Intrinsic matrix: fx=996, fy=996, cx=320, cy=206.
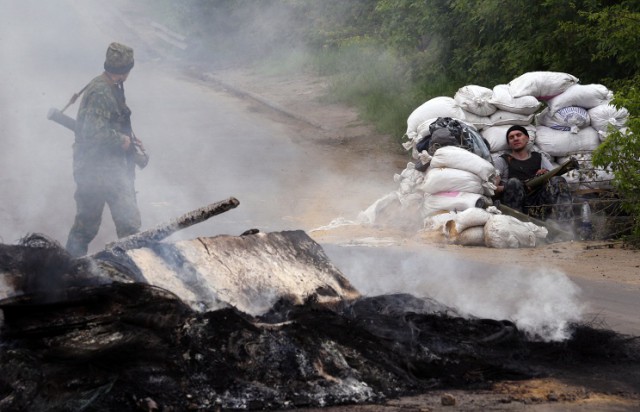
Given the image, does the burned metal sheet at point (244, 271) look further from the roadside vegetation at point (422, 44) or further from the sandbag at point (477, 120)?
the sandbag at point (477, 120)

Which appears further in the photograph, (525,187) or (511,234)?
(525,187)

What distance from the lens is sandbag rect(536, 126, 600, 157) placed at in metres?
9.63

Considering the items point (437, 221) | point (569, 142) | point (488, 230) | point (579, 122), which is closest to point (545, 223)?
point (488, 230)

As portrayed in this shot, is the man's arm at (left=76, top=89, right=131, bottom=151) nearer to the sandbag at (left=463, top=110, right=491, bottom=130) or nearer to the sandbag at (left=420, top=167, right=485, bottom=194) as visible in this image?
the sandbag at (left=420, top=167, right=485, bottom=194)

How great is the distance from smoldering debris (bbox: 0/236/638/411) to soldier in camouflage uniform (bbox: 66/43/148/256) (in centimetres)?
221

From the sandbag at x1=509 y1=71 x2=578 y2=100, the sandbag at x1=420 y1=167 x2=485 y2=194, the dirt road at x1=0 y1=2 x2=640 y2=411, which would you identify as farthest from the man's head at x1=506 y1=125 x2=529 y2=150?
the dirt road at x1=0 y1=2 x2=640 y2=411

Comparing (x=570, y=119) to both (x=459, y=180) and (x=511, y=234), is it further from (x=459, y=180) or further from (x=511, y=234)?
(x=511, y=234)

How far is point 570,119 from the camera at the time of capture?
965cm

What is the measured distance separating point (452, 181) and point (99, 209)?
3.38m

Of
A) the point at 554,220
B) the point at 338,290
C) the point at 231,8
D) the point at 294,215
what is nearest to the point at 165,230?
the point at 338,290

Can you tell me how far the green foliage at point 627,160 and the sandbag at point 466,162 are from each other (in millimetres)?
996

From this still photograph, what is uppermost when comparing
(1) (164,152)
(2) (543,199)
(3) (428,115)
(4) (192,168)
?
(1) (164,152)

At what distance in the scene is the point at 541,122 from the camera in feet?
33.0

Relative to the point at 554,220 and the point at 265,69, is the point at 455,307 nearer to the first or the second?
the point at 554,220
